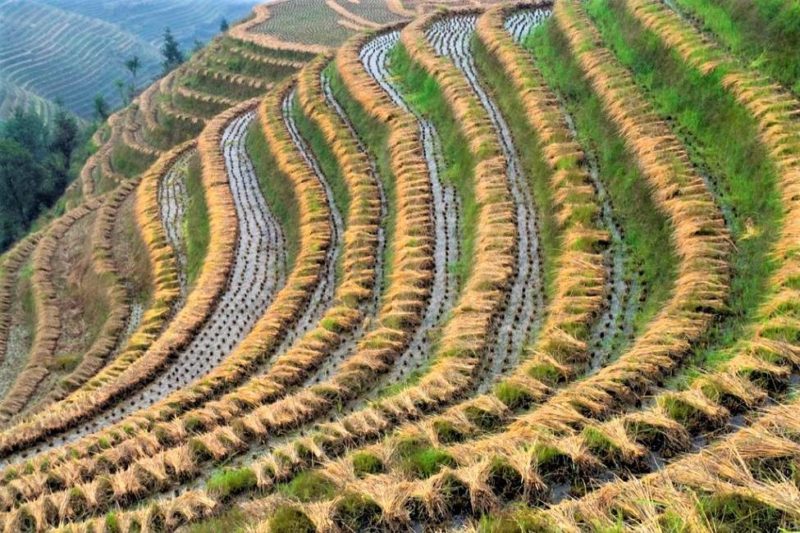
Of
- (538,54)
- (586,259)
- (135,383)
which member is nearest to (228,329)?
(135,383)

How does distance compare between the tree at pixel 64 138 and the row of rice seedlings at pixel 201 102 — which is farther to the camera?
the tree at pixel 64 138

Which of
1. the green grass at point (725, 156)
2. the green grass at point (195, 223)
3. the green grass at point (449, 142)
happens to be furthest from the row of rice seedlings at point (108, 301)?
the green grass at point (725, 156)

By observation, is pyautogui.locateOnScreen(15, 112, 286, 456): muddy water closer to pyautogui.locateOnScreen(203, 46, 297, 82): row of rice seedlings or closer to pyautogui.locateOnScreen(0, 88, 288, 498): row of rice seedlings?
pyautogui.locateOnScreen(0, 88, 288, 498): row of rice seedlings

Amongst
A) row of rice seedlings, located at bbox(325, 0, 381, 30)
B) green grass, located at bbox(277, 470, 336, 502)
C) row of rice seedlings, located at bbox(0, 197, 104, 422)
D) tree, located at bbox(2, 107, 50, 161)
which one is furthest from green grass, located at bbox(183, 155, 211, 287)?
tree, located at bbox(2, 107, 50, 161)

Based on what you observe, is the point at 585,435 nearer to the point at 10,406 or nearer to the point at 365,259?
the point at 365,259

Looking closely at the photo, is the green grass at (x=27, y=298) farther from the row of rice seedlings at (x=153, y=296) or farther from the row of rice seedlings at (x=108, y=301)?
the row of rice seedlings at (x=153, y=296)

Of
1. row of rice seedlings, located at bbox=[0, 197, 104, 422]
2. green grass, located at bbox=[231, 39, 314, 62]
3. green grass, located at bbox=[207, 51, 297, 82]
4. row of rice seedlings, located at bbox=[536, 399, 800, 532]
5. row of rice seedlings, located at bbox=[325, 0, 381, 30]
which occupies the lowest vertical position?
row of rice seedlings, located at bbox=[0, 197, 104, 422]

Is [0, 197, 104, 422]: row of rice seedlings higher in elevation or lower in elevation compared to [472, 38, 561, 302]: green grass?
lower
